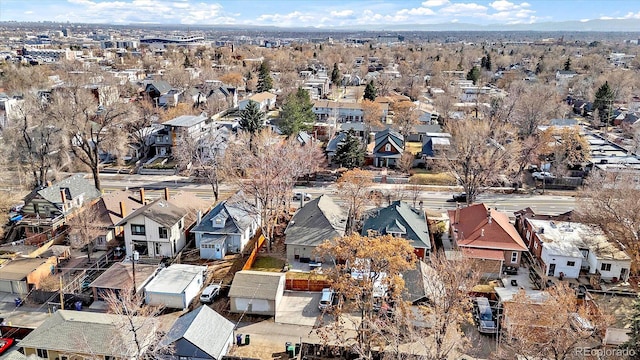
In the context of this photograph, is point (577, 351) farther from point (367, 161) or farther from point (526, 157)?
point (367, 161)

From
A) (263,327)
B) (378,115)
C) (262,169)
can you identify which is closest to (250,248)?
(262,169)

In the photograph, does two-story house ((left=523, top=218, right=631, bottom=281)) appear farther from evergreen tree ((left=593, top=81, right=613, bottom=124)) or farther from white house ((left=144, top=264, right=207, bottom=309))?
evergreen tree ((left=593, top=81, right=613, bottom=124))

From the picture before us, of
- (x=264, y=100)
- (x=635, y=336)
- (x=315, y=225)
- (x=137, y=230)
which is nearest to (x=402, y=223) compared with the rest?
(x=315, y=225)

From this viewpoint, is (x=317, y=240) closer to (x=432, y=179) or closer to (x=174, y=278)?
(x=174, y=278)

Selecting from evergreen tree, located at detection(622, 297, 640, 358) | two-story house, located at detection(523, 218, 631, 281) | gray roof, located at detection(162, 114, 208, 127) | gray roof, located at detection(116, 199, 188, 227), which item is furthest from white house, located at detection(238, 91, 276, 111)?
evergreen tree, located at detection(622, 297, 640, 358)

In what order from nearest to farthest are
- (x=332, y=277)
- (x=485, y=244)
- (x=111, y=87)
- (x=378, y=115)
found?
(x=332, y=277) < (x=485, y=244) < (x=378, y=115) < (x=111, y=87)
